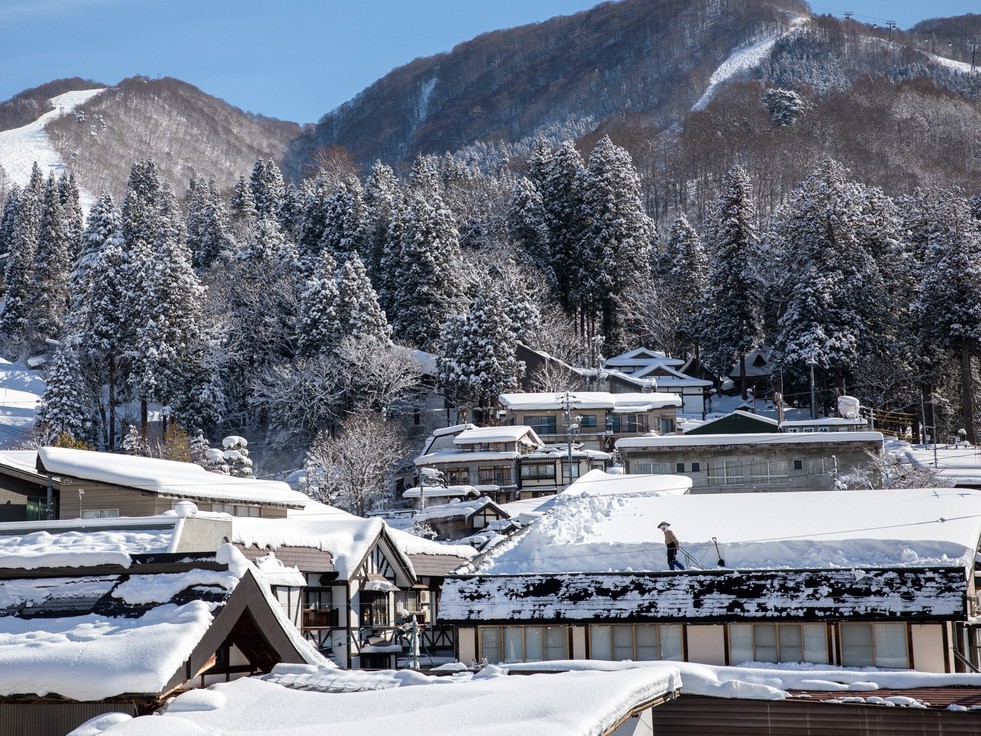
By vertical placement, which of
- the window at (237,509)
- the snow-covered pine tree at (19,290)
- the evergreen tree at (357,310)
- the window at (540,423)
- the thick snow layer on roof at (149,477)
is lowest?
the window at (237,509)

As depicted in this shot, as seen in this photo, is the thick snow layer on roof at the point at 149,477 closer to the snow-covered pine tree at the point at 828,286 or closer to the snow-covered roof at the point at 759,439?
the snow-covered roof at the point at 759,439

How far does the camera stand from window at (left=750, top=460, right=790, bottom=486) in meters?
44.8

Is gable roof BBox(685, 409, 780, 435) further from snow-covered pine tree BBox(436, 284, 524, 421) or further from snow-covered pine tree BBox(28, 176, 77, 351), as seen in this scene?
snow-covered pine tree BBox(28, 176, 77, 351)

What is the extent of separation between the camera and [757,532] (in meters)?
21.8

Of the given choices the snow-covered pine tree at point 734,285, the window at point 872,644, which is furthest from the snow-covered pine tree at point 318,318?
the window at point 872,644

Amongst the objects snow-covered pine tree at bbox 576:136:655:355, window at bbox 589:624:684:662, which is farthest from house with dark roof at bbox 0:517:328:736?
snow-covered pine tree at bbox 576:136:655:355

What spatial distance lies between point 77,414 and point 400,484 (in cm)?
1942

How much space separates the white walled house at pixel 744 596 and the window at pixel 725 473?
74.8 ft

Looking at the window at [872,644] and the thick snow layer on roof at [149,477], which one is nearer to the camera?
the window at [872,644]

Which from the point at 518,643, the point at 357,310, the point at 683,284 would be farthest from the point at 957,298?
the point at 518,643

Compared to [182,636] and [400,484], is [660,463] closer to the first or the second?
[400,484]

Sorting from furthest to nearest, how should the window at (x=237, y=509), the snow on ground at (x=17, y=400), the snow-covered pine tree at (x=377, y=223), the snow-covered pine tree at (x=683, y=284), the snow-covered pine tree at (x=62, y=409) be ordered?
the snow-covered pine tree at (x=683, y=284)
the snow-covered pine tree at (x=377, y=223)
the snow on ground at (x=17, y=400)
the snow-covered pine tree at (x=62, y=409)
the window at (x=237, y=509)

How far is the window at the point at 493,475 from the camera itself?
52062 mm

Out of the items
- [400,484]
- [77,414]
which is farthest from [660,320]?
Result: [77,414]
